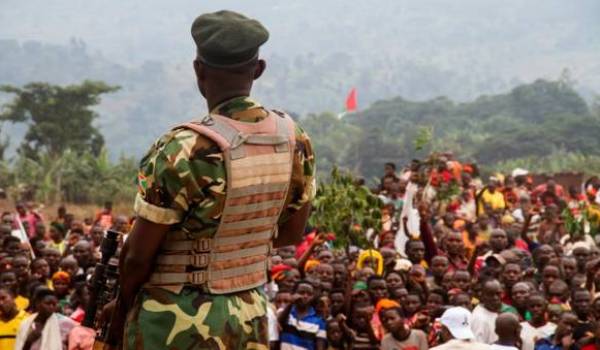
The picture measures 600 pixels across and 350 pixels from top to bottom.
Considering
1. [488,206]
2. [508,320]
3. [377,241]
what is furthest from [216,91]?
[488,206]

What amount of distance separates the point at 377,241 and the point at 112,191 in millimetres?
17431

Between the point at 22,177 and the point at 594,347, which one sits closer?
the point at 594,347

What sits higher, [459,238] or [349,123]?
[349,123]

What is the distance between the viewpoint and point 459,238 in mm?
11461

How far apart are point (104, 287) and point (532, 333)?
4848 millimetres

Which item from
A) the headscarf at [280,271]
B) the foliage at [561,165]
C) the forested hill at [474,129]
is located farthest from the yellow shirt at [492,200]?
the forested hill at [474,129]

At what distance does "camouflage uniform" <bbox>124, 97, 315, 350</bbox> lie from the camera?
3.90m

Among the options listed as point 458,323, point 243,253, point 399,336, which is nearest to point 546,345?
point 399,336

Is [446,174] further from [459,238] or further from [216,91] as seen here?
[216,91]

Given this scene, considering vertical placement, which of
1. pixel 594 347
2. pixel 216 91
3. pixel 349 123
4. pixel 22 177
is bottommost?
pixel 594 347

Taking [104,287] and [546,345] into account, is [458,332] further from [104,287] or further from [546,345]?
[104,287]

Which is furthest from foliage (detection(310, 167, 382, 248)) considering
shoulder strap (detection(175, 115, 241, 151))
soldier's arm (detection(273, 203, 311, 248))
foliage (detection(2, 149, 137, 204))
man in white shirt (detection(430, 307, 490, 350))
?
foliage (detection(2, 149, 137, 204))

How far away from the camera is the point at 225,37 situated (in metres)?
4.03

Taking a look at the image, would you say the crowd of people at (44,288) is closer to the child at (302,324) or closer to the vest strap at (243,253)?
the vest strap at (243,253)
